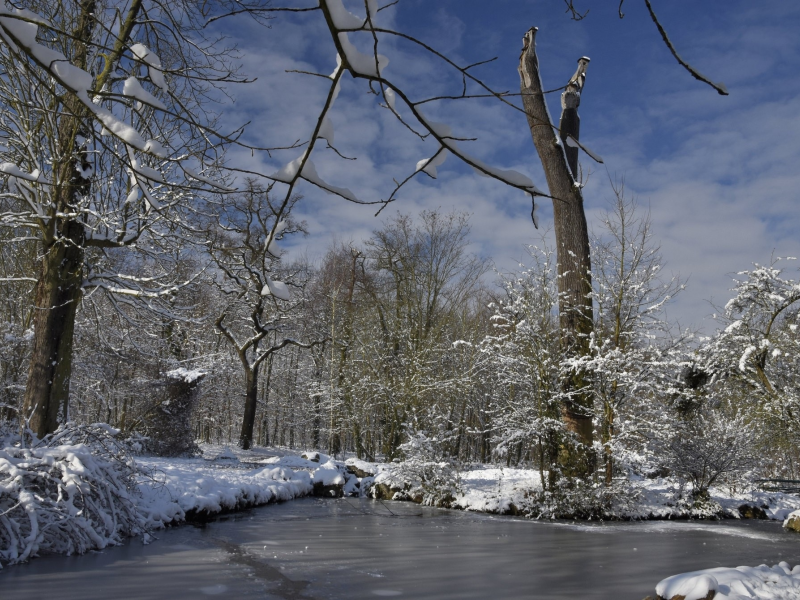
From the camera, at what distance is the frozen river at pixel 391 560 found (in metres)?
4.16

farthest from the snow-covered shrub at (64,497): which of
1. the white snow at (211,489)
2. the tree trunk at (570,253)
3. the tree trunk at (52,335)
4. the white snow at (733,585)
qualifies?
the tree trunk at (570,253)

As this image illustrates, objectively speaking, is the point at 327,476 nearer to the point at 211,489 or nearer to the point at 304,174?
the point at 211,489

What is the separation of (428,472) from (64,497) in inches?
290

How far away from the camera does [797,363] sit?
35.7ft

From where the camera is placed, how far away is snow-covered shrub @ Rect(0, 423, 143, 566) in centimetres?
452

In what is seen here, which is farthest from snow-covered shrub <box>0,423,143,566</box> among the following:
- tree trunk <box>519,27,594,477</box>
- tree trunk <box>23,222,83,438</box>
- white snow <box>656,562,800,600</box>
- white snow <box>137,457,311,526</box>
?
tree trunk <box>519,27,594,477</box>

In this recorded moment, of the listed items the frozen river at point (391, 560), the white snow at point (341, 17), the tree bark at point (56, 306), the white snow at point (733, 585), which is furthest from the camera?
the tree bark at point (56, 306)

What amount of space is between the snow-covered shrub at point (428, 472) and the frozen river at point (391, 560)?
2.31 metres

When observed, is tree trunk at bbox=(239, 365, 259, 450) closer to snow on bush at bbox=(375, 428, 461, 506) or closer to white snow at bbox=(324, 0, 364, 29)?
snow on bush at bbox=(375, 428, 461, 506)

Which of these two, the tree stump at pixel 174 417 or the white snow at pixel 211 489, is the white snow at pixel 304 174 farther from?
the tree stump at pixel 174 417

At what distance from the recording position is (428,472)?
1124cm

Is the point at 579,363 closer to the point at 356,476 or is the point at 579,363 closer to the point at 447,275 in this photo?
the point at 356,476

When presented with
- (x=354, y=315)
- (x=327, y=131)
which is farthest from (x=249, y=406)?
(x=327, y=131)

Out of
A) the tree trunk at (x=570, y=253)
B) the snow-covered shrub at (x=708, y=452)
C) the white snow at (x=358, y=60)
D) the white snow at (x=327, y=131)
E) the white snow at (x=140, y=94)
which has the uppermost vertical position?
the tree trunk at (x=570, y=253)
